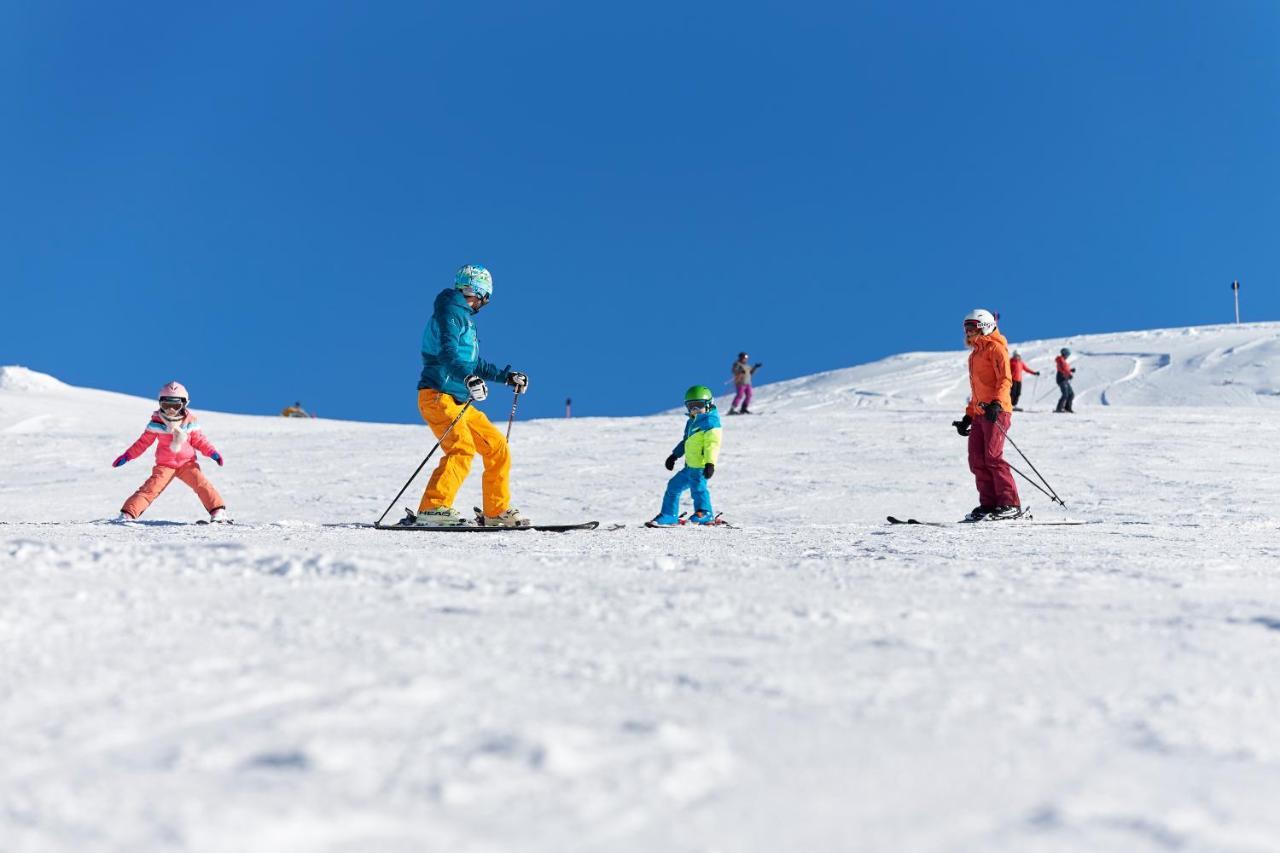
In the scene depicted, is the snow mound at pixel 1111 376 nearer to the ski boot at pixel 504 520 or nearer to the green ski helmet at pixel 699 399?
the green ski helmet at pixel 699 399

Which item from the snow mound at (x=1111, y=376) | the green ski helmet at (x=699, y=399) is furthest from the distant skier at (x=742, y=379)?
the green ski helmet at (x=699, y=399)

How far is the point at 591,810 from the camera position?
76.0 inches

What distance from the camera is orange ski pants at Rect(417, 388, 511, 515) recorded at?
797 centimetres

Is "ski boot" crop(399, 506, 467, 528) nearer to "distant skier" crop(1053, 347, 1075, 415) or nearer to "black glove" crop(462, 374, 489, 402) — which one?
"black glove" crop(462, 374, 489, 402)

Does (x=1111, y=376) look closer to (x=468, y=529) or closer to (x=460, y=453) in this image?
(x=460, y=453)

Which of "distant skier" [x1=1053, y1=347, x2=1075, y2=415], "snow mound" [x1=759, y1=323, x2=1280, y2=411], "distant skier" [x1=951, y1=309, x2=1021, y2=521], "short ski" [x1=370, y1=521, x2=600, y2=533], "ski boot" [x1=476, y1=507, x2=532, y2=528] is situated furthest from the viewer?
"snow mound" [x1=759, y1=323, x2=1280, y2=411]

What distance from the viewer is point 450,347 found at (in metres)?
8.04

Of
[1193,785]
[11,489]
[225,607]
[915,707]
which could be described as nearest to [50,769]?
[225,607]

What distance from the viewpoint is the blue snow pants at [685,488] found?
1009 centimetres

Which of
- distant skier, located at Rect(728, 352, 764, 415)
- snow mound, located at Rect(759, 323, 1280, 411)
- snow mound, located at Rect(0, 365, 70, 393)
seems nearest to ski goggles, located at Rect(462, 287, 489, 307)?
distant skier, located at Rect(728, 352, 764, 415)

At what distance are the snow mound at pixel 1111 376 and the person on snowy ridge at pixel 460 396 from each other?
64.5 ft

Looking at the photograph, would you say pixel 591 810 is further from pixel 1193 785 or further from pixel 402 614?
pixel 402 614

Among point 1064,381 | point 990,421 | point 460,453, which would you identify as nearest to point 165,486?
point 460,453

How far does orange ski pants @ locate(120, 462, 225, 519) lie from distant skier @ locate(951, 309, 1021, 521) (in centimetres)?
617
